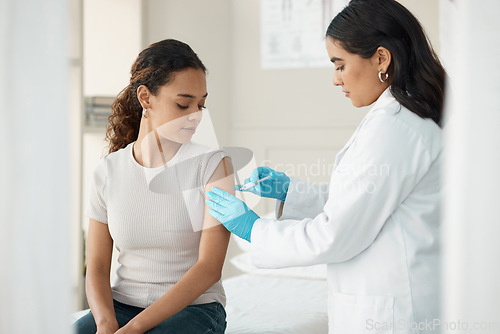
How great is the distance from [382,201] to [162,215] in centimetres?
60

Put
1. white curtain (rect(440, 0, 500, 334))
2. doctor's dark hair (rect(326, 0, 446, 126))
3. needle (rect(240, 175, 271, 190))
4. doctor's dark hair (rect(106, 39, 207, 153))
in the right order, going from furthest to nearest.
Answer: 1. needle (rect(240, 175, 271, 190))
2. doctor's dark hair (rect(106, 39, 207, 153))
3. doctor's dark hair (rect(326, 0, 446, 126))
4. white curtain (rect(440, 0, 500, 334))

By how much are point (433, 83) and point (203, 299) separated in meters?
0.79

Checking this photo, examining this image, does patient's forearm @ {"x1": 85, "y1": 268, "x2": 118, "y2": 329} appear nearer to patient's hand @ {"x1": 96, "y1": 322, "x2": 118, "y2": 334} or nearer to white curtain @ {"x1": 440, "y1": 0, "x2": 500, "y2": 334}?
patient's hand @ {"x1": 96, "y1": 322, "x2": 118, "y2": 334}

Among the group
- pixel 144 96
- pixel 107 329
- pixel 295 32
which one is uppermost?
pixel 295 32

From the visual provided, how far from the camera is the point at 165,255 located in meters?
1.45

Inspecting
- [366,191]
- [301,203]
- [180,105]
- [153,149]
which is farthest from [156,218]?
[366,191]

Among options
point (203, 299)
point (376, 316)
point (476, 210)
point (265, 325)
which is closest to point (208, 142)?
point (203, 299)

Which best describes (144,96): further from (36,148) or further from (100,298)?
(36,148)

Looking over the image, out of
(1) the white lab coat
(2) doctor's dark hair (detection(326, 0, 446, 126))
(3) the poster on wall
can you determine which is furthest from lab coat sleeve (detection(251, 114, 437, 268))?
(3) the poster on wall

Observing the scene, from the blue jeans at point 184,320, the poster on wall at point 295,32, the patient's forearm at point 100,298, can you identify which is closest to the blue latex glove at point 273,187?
the blue jeans at point 184,320

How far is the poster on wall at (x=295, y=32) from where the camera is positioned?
2945 millimetres

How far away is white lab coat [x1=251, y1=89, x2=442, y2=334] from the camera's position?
45.4 inches

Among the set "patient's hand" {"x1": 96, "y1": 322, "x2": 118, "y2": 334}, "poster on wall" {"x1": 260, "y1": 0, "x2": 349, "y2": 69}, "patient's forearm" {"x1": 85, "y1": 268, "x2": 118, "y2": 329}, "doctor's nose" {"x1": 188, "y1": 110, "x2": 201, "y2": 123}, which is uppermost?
"poster on wall" {"x1": 260, "y1": 0, "x2": 349, "y2": 69}

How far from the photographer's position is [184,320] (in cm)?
136
